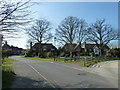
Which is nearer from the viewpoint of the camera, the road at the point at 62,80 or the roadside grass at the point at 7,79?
the roadside grass at the point at 7,79

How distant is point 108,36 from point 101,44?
264 cm

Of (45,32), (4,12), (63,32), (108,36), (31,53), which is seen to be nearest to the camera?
(4,12)

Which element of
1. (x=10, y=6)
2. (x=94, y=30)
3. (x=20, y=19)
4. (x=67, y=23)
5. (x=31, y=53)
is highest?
(x=67, y=23)

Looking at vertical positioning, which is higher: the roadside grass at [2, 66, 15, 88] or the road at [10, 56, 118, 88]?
the roadside grass at [2, 66, 15, 88]

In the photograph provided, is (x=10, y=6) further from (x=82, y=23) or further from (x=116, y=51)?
(x=116, y=51)

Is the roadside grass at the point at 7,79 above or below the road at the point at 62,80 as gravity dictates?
above

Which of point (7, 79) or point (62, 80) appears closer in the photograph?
point (7, 79)

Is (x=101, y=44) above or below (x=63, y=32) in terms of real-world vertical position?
below

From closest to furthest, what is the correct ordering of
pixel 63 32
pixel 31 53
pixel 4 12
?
pixel 4 12 → pixel 63 32 → pixel 31 53

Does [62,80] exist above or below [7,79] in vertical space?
below

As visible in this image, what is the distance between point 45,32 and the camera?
50.9 metres

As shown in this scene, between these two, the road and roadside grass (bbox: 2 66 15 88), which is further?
the road

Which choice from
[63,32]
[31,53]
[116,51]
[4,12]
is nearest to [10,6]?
[4,12]

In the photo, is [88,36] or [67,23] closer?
[88,36]
